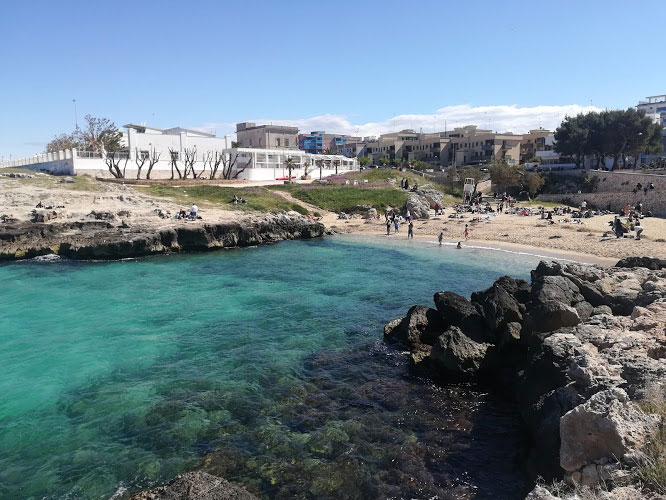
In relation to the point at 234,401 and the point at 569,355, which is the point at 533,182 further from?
the point at 234,401

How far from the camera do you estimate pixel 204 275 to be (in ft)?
108

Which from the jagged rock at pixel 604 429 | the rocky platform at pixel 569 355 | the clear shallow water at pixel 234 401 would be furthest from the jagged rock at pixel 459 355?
the jagged rock at pixel 604 429

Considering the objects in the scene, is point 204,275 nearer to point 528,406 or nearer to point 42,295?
point 42,295

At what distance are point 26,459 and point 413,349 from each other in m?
13.0

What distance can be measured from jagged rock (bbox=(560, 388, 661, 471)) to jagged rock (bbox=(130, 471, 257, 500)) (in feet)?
20.1

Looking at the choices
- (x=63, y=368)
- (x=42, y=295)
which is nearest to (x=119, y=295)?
(x=42, y=295)

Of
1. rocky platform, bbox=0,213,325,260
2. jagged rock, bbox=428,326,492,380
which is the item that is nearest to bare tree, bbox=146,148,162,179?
rocky platform, bbox=0,213,325,260

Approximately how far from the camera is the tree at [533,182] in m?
71.1

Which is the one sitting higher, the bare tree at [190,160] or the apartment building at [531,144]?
the apartment building at [531,144]

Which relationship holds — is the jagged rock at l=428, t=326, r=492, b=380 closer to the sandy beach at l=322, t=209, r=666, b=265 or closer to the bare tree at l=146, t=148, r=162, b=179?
the sandy beach at l=322, t=209, r=666, b=265

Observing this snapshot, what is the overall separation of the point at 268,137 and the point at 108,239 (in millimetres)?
98606

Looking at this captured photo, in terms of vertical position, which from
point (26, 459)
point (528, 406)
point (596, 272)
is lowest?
point (26, 459)

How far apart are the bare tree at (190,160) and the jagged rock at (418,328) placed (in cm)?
6644

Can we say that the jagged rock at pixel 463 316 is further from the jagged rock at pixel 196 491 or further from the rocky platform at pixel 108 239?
the rocky platform at pixel 108 239
